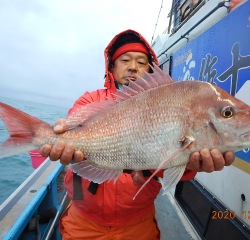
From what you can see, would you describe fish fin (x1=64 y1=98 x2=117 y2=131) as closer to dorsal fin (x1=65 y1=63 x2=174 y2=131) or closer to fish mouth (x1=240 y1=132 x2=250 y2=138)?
dorsal fin (x1=65 y1=63 x2=174 y2=131)

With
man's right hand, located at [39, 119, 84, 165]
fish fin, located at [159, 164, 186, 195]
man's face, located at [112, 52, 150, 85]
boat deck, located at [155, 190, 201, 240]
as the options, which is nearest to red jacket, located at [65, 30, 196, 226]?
fish fin, located at [159, 164, 186, 195]

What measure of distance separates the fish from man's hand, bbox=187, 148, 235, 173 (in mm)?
42

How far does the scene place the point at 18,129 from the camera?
56.8 inches

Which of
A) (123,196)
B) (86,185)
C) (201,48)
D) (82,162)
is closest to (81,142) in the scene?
(82,162)

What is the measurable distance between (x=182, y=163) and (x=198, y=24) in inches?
124

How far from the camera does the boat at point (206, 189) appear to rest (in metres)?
1.99

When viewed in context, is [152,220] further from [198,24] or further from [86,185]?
[198,24]

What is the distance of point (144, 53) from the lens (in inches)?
104

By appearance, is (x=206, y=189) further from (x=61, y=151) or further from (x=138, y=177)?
(x=61, y=151)

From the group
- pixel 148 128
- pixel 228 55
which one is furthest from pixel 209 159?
pixel 228 55

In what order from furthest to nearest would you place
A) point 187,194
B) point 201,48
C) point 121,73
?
point 187,194
point 201,48
point 121,73

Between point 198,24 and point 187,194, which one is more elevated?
point 198,24
